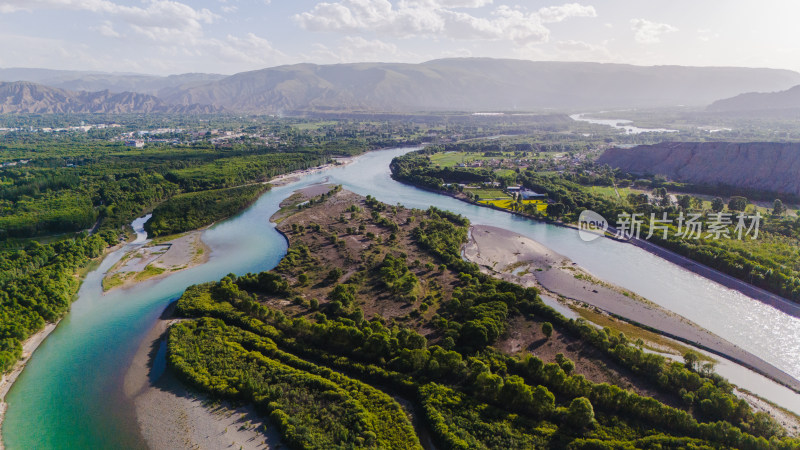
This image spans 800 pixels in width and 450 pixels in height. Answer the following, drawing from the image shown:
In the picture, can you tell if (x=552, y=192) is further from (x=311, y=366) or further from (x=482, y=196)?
(x=311, y=366)

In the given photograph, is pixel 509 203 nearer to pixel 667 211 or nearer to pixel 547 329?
pixel 667 211

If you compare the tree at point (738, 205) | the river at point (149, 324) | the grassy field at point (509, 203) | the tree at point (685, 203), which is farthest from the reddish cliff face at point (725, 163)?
the river at point (149, 324)

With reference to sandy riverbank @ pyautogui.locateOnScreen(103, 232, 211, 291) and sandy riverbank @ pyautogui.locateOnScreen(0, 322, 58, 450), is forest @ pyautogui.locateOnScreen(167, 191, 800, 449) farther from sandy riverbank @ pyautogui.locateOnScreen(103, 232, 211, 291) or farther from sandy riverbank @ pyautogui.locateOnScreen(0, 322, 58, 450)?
sandy riverbank @ pyautogui.locateOnScreen(103, 232, 211, 291)

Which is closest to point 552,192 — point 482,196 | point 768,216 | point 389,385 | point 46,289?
point 482,196

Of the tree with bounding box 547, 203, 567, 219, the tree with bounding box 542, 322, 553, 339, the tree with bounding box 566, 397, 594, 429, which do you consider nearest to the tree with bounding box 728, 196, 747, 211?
the tree with bounding box 547, 203, 567, 219

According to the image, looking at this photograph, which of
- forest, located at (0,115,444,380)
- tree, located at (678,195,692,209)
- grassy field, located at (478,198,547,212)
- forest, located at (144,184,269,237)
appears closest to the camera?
forest, located at (0,115,444,380)

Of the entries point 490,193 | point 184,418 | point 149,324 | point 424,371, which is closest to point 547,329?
point 424,371
